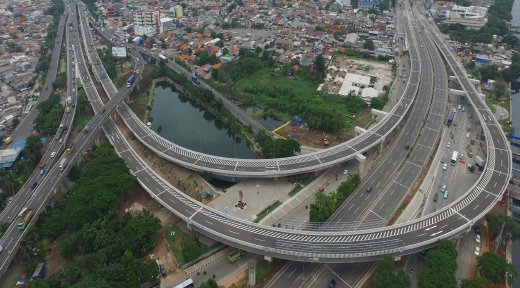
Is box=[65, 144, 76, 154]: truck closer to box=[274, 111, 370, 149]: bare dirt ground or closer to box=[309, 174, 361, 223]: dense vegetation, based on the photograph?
box=[274, 111, 370, 149]: bare dirt ground

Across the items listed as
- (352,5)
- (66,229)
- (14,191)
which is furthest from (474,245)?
(352,5)

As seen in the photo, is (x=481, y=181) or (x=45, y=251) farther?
(x=481, y=181)

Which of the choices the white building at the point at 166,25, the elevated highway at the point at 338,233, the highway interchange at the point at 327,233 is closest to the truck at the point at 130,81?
the highway interchange at the point at 327,233

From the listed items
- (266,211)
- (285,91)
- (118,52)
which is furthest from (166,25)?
(266,211)

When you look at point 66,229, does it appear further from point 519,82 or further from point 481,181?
point 519,82

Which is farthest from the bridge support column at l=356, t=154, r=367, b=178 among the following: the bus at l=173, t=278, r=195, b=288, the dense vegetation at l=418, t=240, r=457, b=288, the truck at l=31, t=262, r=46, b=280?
the truck at l=31, t=262, r=46, b=280

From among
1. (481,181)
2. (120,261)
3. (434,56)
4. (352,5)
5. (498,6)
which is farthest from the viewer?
(352,5)

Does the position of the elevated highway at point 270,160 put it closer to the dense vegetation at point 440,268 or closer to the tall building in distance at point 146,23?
the dense vegetation at point 440,268
